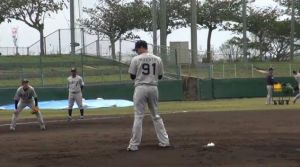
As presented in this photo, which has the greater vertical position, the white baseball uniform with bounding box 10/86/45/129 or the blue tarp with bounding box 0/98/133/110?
the white baseball uniform with bounding box 10/86/45/129

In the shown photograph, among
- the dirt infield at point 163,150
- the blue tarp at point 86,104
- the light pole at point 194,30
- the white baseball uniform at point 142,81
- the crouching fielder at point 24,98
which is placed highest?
the light pole at point 194,30

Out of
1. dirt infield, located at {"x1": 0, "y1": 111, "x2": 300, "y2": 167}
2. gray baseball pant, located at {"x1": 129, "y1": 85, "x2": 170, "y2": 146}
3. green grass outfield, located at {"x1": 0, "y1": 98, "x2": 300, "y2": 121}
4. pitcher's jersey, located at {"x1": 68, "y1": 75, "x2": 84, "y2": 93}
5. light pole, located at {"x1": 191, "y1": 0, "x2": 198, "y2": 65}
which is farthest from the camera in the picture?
light pole, located at {"x1": 191, "y1": 0, "x2": 198, "y2": 65}

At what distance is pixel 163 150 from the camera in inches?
411

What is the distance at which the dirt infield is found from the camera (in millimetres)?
9117

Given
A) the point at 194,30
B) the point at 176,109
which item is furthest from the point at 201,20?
the point at 176,109

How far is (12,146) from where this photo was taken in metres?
12.0

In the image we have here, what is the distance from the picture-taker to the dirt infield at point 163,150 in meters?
9.12

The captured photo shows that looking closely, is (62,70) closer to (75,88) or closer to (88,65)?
(88,65)

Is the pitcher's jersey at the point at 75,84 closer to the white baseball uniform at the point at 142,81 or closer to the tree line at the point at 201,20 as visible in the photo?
the white baseball uniform at the point at 142,81

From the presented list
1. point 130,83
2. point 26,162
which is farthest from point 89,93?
point 26,162

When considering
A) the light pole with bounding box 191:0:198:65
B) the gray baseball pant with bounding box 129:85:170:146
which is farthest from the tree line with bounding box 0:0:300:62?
the gray baseball pant with bounding box 129:85:170:146

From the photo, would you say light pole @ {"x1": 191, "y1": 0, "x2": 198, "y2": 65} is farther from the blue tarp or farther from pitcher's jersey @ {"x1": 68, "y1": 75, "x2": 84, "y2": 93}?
pitcher's jersey @ {"x1": 68, "y1": 75, "x2": 84, "y2": 93}

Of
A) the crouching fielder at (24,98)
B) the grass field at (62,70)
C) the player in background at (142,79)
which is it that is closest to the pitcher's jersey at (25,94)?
the crouching fielder at (24,98)

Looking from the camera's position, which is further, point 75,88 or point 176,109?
point 176,109
